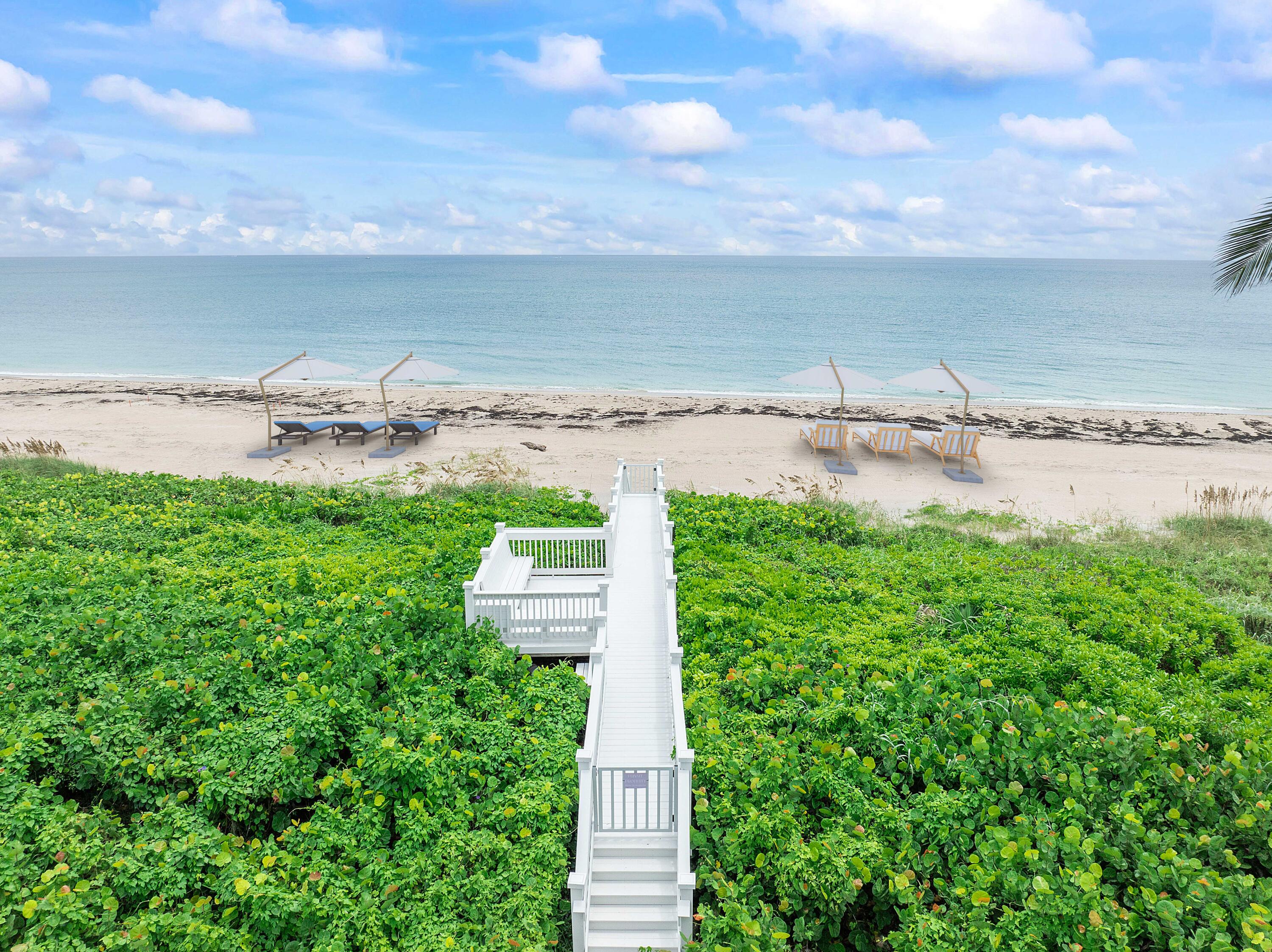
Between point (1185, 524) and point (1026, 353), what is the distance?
34105mm

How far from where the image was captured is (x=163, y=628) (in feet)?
25.5

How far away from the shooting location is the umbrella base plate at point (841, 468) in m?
19.8

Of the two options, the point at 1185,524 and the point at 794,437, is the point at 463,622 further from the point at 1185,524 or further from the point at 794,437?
the point at 794,437

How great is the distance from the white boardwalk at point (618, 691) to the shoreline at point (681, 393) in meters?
21.7

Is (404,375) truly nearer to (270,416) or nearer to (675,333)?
(270,416)

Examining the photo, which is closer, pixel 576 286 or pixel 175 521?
pixel 175 521

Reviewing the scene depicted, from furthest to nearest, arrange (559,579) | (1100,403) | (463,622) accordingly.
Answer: (1100,403) → (559,579) → (463,622)

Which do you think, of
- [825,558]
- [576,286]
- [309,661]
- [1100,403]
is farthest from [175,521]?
[576,286]

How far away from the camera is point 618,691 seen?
301 inches

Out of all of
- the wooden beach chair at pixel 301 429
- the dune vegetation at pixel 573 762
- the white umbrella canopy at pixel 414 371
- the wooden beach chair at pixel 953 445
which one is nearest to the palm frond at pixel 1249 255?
the dune vegetation at pixel 573 762

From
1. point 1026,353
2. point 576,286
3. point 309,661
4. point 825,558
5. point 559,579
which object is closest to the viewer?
point 309,661

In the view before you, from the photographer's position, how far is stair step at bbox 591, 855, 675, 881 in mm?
5816

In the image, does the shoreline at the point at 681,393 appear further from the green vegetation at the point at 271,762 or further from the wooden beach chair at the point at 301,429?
the green vegetation at the point at 271,762

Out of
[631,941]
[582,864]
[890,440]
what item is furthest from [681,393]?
[631,941]
